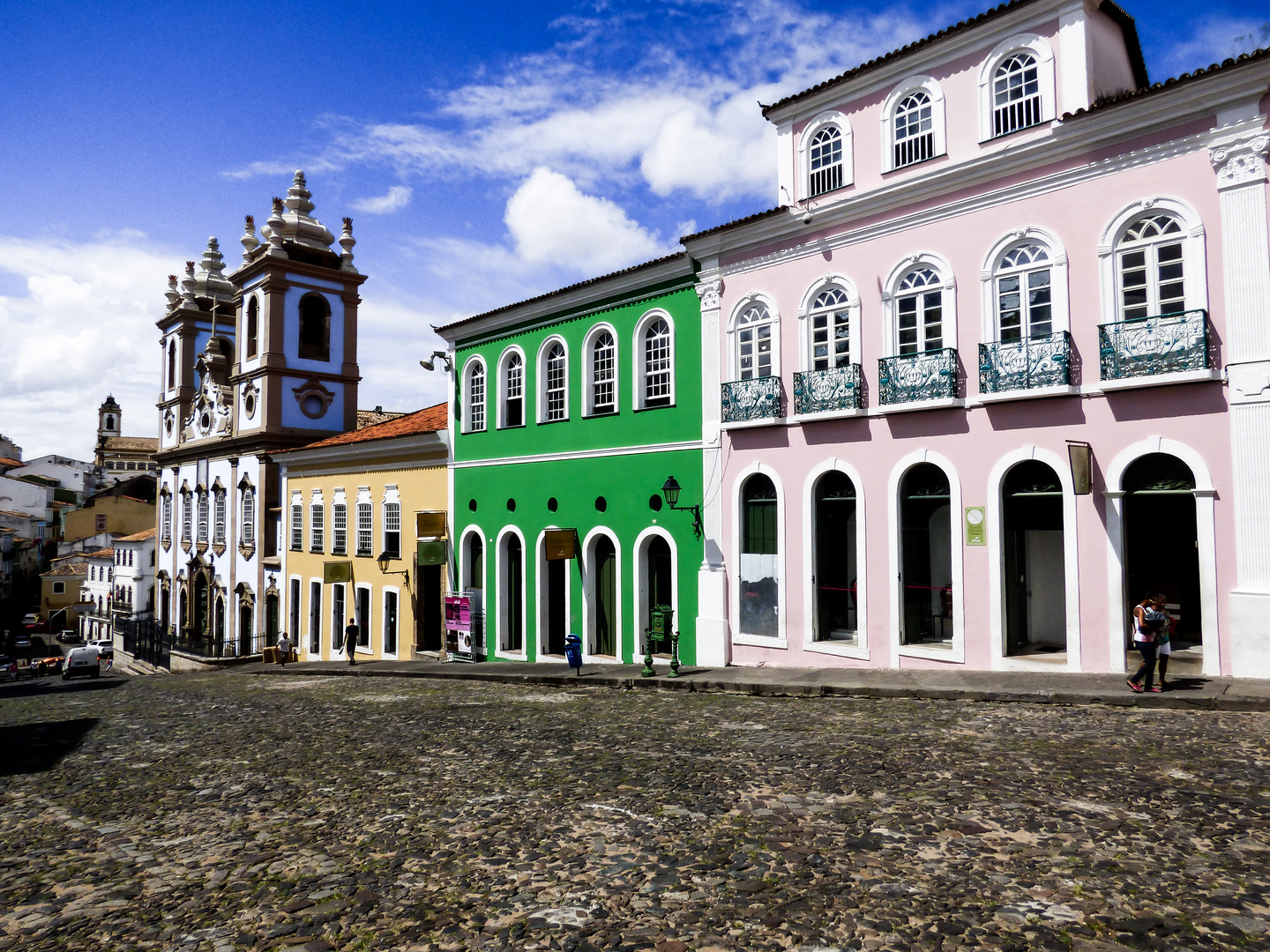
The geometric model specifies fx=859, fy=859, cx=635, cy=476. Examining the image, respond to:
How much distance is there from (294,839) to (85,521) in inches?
3102

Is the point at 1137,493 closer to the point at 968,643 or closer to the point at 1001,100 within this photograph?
the point at 968,643

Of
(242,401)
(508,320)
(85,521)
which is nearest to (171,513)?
(242,401)

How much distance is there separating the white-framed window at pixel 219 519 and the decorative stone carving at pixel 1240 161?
120 ft

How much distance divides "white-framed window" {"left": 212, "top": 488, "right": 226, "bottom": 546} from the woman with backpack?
3532 cm

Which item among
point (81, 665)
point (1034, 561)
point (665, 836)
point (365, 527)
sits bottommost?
point (81, 665)

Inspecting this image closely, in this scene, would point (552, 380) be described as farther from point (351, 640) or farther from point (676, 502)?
point (351, 640)

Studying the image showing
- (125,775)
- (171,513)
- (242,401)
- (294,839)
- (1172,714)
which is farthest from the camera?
(171,513)

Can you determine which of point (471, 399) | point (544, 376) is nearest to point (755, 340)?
point (544, 376)

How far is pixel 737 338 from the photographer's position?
17.1 metres

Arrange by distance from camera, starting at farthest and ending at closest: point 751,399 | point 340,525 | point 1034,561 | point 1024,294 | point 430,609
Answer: point 340,525 < point 430,609 < point 751,399 < point 1034,561 < point 1024,294

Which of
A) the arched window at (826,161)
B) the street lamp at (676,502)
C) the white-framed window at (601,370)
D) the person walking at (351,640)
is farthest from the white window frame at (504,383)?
the arched window at (826,161)

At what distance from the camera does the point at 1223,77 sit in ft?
→ 37.3

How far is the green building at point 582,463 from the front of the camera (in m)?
18.0

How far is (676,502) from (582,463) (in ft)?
10.4
